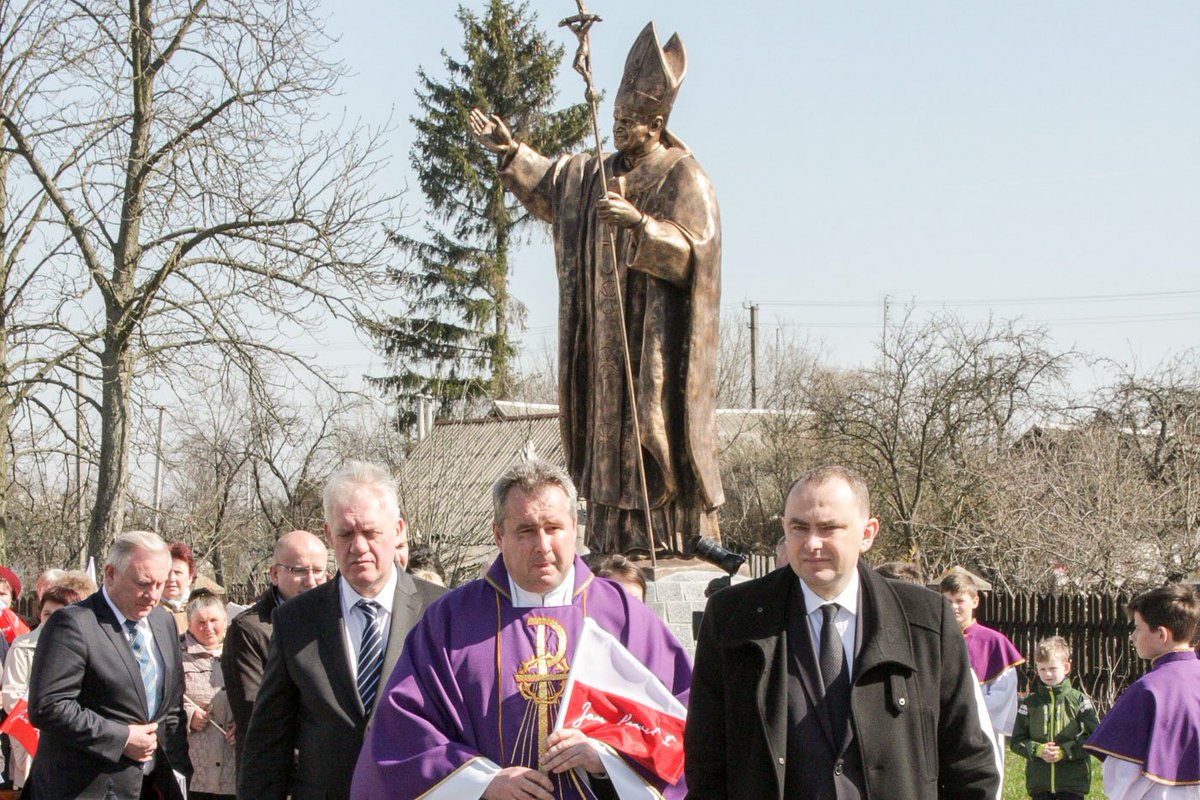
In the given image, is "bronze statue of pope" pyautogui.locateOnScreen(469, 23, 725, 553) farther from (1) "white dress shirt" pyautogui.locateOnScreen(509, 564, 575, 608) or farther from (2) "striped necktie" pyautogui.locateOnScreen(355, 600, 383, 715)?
(1) "white dress shirt" pyautogui.locateOnScreen(509, 564, 575, 608)

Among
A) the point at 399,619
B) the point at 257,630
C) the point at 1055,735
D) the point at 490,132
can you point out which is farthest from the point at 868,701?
the point at 490,132

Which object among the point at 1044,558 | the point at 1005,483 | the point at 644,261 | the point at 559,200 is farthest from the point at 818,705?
the point at 1005,483

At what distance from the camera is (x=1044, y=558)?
723 inches

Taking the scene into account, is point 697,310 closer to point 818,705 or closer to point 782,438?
point 818,705

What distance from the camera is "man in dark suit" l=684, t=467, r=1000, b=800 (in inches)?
145

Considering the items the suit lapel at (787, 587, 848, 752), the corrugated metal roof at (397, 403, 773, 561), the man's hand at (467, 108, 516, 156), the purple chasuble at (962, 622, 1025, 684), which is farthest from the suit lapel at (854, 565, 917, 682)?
the corrugated metal roof at (397, 403, 773, 561)

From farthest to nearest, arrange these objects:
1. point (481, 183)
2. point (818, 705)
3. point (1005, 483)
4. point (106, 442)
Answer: point (481, 183)
point (1005, 483)
point (106, 442)
point (818, 705)

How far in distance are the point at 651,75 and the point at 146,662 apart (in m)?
4.38

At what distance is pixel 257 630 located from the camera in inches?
221

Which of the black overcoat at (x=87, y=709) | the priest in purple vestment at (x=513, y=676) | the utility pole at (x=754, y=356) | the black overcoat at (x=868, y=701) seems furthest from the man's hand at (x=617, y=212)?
the utility pole at (x=754, y=356)

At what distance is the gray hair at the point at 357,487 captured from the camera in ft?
15.5

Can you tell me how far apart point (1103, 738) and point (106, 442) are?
11.1 meters

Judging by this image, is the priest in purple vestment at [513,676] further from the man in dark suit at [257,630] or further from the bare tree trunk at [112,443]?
the bare tree trunk at [112,443]

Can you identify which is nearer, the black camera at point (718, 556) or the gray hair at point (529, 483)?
the gray hair at point (529, 483)
